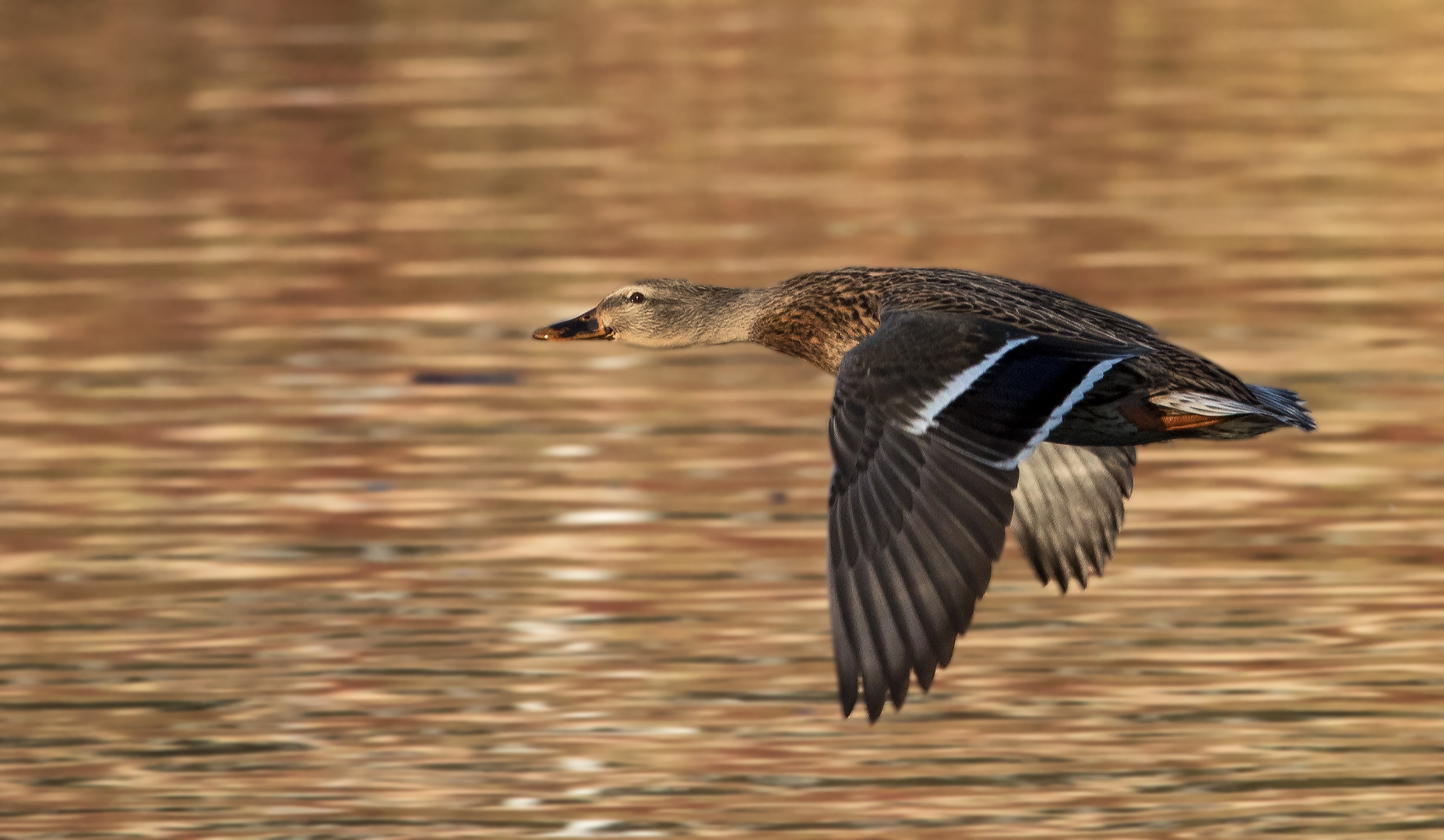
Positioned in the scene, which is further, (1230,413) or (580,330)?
(580,330)

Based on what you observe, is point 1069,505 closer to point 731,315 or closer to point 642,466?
point 731,315

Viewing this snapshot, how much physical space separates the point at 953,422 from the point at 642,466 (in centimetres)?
558

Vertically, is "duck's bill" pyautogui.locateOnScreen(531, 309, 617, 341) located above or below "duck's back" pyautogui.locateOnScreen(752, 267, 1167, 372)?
below

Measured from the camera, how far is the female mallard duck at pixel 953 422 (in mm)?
7594

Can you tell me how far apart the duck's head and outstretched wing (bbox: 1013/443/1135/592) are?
4.31 feet

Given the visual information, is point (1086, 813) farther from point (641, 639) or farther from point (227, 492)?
point (227, 492)

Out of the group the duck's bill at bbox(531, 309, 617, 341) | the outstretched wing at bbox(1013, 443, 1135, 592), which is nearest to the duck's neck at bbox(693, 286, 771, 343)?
the duck's bill at bbox(531, 309, 617, 341)

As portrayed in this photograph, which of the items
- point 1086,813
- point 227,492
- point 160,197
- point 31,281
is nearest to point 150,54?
point 160,197

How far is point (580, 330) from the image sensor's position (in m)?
10.5

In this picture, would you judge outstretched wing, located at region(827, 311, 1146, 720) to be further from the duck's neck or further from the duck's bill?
the duck's bill

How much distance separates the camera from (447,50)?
30.5 meters

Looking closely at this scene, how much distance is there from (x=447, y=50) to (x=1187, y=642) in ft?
68.7

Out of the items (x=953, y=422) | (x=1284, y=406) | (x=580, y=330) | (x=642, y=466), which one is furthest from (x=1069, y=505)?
(x=642, y=466)

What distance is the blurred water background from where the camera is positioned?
941 centimetres
